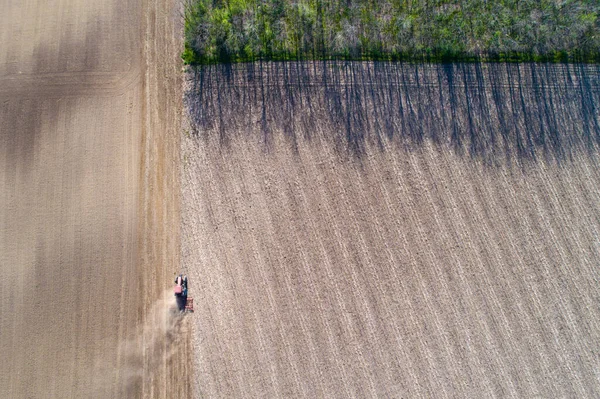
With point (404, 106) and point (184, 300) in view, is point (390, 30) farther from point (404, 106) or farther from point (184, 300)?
point (184, 300)

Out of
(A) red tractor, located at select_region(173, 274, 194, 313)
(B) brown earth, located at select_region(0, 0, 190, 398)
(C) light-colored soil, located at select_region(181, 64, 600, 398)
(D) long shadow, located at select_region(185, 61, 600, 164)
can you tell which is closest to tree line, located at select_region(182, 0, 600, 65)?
(D) long shadow, located at select_region(185, 61, 600, 164)

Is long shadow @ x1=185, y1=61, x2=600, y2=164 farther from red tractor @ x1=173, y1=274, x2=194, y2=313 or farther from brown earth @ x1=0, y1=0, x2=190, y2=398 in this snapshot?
red tractor @ x1=173, y1=274, x2=194, y2=313

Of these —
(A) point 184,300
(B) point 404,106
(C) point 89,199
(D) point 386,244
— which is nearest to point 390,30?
(B) point 404,106

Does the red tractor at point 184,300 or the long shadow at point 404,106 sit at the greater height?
the long shadow at point 404,106

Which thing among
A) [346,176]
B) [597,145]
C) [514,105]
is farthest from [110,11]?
[597,145]

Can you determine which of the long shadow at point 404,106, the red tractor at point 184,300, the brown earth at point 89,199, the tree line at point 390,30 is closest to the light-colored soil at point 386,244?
the long shadow at point 404,106

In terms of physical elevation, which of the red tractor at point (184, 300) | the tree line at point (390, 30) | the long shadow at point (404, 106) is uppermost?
the tree line at point (390, 30)

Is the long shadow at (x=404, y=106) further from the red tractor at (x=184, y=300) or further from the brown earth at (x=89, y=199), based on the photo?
the red tractor at (x=184, y=300)

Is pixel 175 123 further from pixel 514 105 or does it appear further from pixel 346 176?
pixel 514 105
